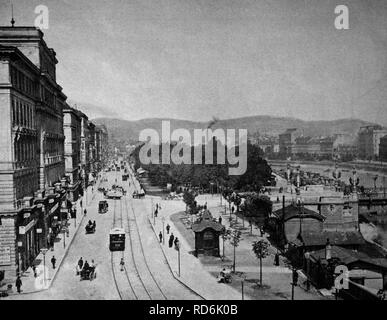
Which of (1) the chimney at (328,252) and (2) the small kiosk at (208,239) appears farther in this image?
(2) the small kiosk at (208,239)

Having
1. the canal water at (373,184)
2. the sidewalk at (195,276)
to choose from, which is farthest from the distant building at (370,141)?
the sidewalk at (195,276)

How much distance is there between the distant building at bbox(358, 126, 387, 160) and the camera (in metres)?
70.3

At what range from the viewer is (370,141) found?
74.8 m

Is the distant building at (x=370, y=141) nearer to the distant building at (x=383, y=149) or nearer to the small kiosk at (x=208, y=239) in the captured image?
the distant building at (x=383, y=149)

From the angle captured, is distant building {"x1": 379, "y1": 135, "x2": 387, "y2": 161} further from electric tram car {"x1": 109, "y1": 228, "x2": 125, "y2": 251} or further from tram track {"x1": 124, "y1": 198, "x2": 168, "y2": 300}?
electric tram car {"x1": 109, "y1": 228, "x2": 125, "y2": 251}

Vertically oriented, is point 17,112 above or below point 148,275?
above

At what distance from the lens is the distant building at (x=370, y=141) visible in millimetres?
70312

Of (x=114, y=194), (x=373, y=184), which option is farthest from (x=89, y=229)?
(x=373, y=184)

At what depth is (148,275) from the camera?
80.8 feet

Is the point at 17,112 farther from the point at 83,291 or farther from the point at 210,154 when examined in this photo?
the point at 210,154

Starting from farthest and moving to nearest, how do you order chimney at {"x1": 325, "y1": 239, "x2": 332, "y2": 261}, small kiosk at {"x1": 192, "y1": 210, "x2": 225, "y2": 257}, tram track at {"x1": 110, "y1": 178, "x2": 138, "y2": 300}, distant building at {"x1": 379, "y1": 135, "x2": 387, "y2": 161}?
1. distant building at {"x1": 379, "y1": 135, "x2": 387, "y2": 161}
2. small kiosk at {"x1": 192, "y1": 210, "x2": 225, "y2": 257}
3. chimney at {"x1": 325, "y1": 239, "x2": 332, "y2": 261}
4. tram track at {"x1": 110, "y1": 178, "x2": 138, "y2": 300}

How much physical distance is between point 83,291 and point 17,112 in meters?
10.6

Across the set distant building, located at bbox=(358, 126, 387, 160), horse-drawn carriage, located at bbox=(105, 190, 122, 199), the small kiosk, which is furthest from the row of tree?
the small kiosk
